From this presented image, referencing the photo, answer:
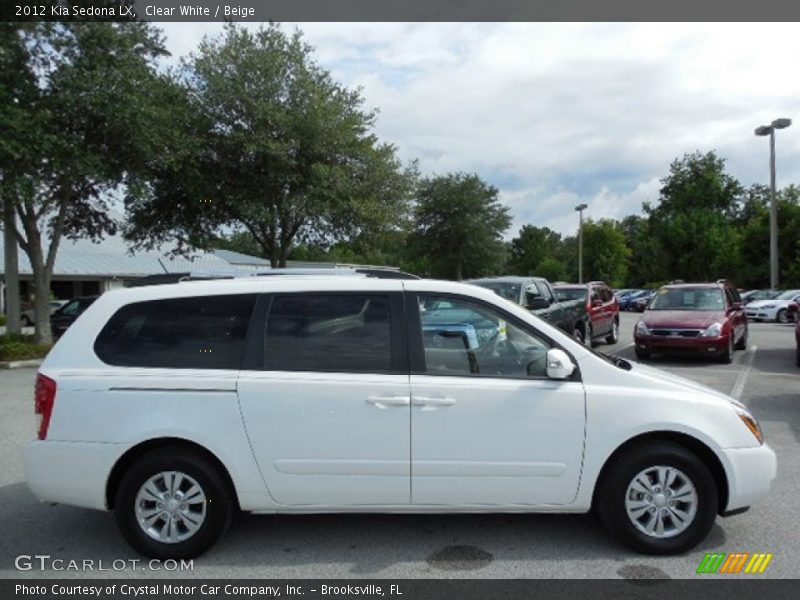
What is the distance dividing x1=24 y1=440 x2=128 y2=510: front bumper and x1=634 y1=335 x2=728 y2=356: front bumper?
11342 mm

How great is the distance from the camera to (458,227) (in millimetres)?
49469

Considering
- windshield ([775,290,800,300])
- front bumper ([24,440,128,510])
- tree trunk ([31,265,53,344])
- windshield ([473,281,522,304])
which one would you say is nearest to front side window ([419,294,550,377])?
front bumper ([24,440,128,510])

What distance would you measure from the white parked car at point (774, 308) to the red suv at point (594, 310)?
12.7 metres

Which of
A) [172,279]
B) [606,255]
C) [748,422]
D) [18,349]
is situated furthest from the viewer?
[606,255]

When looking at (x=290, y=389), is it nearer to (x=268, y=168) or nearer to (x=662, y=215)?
(x=268, y=168)

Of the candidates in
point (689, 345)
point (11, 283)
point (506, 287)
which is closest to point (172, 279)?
point (506, 287)

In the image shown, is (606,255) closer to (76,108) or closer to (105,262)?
(105,262)

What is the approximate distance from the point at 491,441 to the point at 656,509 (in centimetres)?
116

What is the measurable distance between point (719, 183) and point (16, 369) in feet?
187

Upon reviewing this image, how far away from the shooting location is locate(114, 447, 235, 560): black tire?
4004 mm

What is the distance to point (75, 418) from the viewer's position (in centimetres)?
402

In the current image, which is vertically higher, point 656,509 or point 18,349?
point 18,349

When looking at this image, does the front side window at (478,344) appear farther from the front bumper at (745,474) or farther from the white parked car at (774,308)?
the white parked car at (774,308)

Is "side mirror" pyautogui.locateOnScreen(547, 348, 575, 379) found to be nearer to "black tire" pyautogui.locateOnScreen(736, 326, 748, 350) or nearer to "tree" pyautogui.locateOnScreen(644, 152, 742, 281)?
"black tire" pyautogui.locateOnScreen(736, 326, 748, 350)
